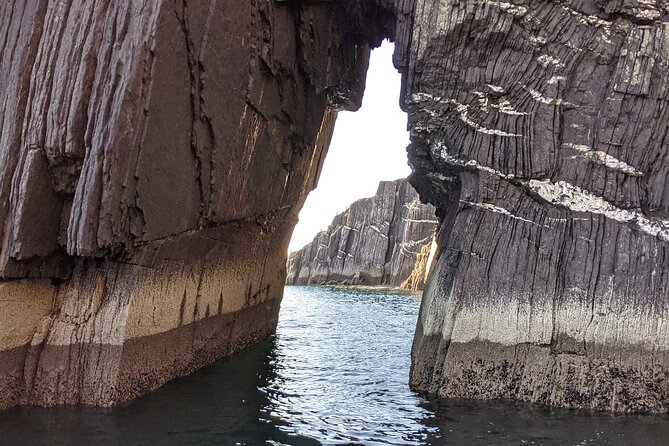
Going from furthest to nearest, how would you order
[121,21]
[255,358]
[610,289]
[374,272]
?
1. [374,272]
2. [255,358]
3. [610,289]
4. [121,21]

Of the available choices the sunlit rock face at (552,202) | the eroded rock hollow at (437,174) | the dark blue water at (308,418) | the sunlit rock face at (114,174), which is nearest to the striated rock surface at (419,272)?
the dark blue water at (308,418)

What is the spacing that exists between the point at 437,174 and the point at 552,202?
2.68 meters

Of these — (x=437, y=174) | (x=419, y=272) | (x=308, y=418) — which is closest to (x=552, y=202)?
(x=437, y=174)

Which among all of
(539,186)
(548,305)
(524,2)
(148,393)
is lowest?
(148,393)

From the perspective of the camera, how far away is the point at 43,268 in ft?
33.1

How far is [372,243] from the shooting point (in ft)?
176

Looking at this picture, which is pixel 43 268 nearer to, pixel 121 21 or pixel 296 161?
pixel 121 21

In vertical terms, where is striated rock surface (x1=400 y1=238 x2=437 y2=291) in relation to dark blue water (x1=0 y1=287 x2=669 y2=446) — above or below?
above

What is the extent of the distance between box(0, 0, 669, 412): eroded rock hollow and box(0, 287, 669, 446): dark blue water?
516mm

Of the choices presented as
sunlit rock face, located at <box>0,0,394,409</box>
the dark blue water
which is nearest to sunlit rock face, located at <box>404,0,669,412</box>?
the dark blue water

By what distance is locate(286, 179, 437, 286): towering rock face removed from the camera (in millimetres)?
50094

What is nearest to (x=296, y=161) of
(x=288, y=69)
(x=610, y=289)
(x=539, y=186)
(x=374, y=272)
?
(x=288, y=69)

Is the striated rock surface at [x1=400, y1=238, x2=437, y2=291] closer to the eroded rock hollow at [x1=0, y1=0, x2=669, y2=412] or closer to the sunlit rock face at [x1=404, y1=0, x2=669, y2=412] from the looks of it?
the eroded rock hollow at [x1=0, y1=0, x2=669, y2=412]

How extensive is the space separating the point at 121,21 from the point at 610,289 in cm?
899
